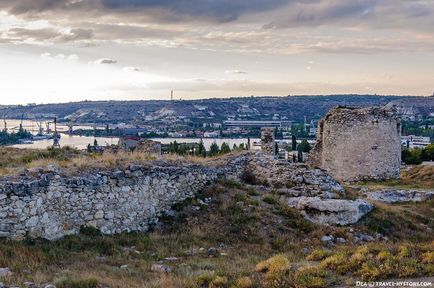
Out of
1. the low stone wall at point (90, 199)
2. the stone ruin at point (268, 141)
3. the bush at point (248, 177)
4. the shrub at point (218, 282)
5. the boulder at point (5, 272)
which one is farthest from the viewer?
the stone ruin at point (268, 141)

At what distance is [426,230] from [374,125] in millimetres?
11082

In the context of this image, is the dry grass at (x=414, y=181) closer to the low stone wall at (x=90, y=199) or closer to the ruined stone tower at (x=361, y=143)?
the ruined stone tower at (x=361, y=143)

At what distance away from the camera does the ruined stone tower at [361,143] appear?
26094 mm

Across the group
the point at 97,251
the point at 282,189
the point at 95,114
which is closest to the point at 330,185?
the point at 282,189

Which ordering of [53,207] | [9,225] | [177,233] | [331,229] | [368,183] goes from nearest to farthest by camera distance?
[9,225], [53,207], [177,233], [331,229], [368,183]

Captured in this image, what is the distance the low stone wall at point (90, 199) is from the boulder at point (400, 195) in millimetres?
9486

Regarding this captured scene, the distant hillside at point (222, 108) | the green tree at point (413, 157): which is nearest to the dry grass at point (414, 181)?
the green tree at point (413, 157)

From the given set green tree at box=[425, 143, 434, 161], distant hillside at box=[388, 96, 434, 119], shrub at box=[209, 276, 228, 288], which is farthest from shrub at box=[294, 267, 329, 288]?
distant hillside at box=[388, 96, 434, 119]

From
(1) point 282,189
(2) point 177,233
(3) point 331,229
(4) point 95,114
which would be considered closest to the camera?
(2) point 177,233

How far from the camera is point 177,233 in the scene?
12852 millimetres

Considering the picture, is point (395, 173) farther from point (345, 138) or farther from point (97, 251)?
point (97, 251)

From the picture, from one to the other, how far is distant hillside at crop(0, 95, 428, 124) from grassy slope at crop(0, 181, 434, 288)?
118909 millimetres

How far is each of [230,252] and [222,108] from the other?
15976 centimetres

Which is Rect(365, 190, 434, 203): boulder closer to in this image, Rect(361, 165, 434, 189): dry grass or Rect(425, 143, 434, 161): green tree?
Rect(361, 165, 434, 189): dry grass
